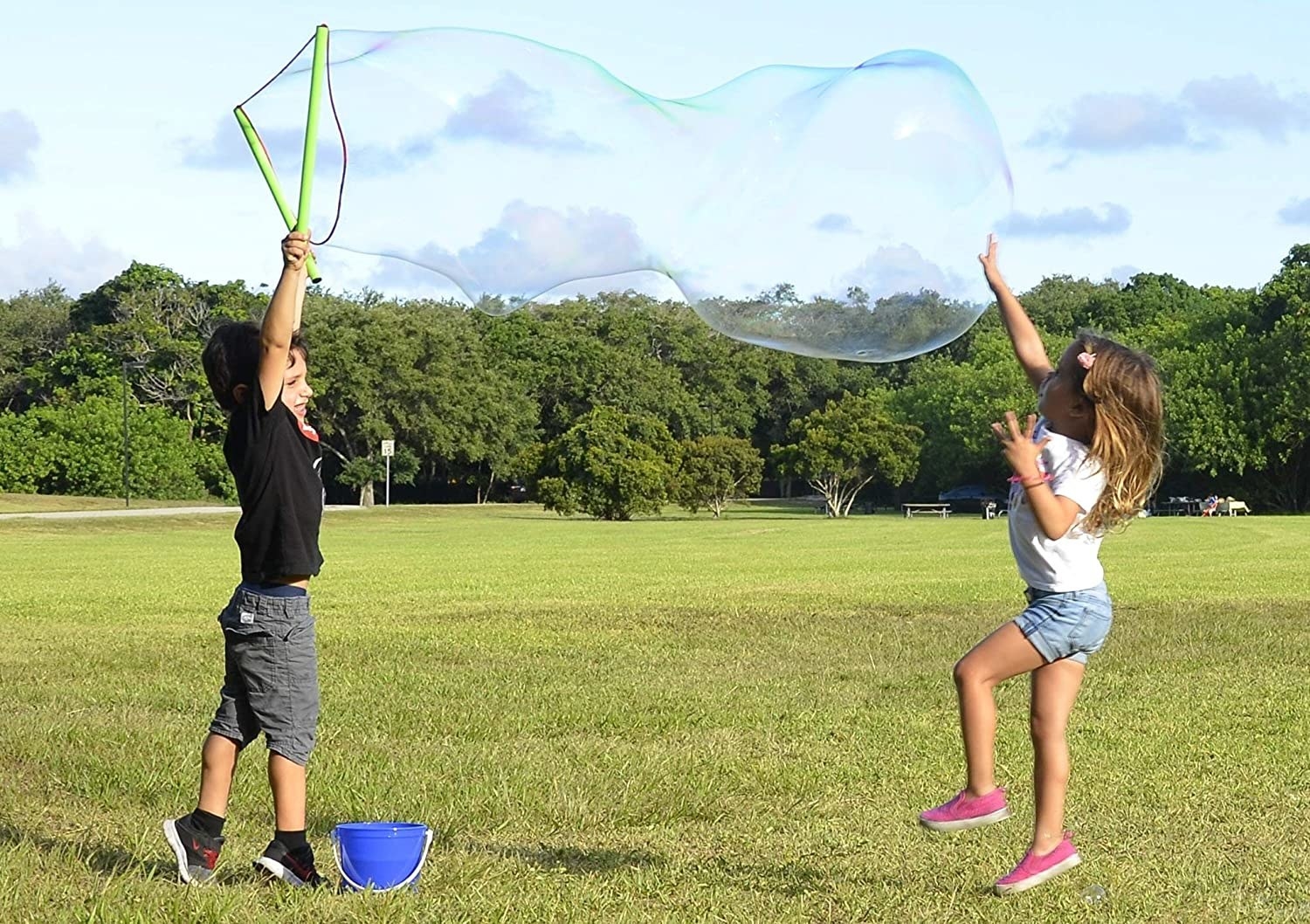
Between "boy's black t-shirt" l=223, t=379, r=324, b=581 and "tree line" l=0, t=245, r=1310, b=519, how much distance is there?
48.0 m

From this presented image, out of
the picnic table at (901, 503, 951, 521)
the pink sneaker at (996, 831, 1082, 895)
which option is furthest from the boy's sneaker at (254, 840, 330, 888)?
the picnic table at (901, 503, 951, 521)

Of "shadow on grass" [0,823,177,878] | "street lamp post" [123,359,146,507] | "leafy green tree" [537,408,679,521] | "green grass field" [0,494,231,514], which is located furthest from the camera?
"street lamp post" [123,359,146,507]

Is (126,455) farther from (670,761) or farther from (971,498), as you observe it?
(670,761)

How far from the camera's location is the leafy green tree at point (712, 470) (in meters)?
56.9

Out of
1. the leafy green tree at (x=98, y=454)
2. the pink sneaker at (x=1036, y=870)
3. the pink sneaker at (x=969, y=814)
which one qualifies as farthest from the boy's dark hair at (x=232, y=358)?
the leafy green tree at (x=98, y=454)

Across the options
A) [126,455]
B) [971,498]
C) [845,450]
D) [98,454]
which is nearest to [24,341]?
[98,454]

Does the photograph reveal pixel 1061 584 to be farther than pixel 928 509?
No

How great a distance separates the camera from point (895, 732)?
7656mm

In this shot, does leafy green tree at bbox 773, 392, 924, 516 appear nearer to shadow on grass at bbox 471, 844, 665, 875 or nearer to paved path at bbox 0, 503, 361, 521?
paved path at bbox 0, 503, 361, 521

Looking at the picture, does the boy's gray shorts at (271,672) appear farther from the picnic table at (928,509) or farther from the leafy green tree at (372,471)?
the leafy green tree at (372,471)

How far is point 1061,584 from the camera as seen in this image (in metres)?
4.74

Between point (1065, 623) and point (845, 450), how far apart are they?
57492mm

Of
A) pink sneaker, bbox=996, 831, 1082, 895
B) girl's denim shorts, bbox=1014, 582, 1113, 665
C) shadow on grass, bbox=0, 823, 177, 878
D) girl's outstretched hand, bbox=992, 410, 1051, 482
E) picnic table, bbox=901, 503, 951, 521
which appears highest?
girl's outstretched hand, bbox=992, 410, 1051, 482

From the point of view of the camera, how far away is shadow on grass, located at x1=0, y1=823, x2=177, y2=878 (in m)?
4.97
